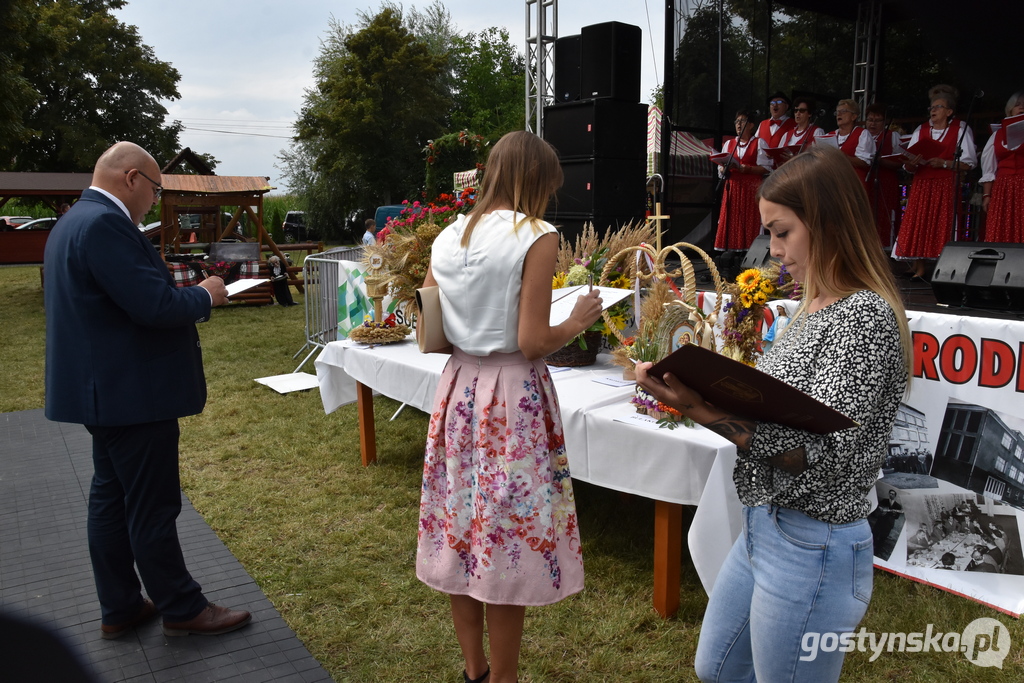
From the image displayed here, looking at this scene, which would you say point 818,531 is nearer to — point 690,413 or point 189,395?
point 690,413

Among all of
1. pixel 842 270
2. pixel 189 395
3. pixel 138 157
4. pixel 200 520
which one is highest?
pixel 138 157

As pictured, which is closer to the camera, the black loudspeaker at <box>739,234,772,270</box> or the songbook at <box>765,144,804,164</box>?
the black loudspeaker at <box>739,234,772,270</box>

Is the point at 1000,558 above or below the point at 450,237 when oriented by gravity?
below

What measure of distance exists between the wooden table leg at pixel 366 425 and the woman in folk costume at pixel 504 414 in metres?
2.59

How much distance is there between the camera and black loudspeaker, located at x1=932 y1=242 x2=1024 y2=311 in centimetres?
427

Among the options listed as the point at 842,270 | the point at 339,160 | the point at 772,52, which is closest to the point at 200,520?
the point at 842,270

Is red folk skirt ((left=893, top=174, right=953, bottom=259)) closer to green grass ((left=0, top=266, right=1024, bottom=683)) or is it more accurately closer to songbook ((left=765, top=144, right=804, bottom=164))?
songbook ((left=765, top=144, right=804, bottom=164))

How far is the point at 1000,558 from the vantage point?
9.46 feet

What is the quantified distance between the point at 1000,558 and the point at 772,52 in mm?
8008

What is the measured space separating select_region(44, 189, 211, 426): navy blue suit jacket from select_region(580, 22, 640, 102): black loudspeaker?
5.85 meters

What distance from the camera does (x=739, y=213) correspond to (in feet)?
26.8

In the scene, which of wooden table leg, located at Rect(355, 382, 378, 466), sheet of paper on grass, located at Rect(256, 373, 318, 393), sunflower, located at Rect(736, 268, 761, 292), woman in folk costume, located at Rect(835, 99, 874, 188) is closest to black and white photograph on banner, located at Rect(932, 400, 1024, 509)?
sunflower, located at Rect(736, 268, 761, 292)

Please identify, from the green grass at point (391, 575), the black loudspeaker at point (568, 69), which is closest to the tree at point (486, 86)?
the black loudspeaker at point (568, 69)

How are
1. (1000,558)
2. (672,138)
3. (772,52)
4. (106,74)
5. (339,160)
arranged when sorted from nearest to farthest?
(1000,558) < (672,138) < (772,52) < (106,74) < (339,160)
